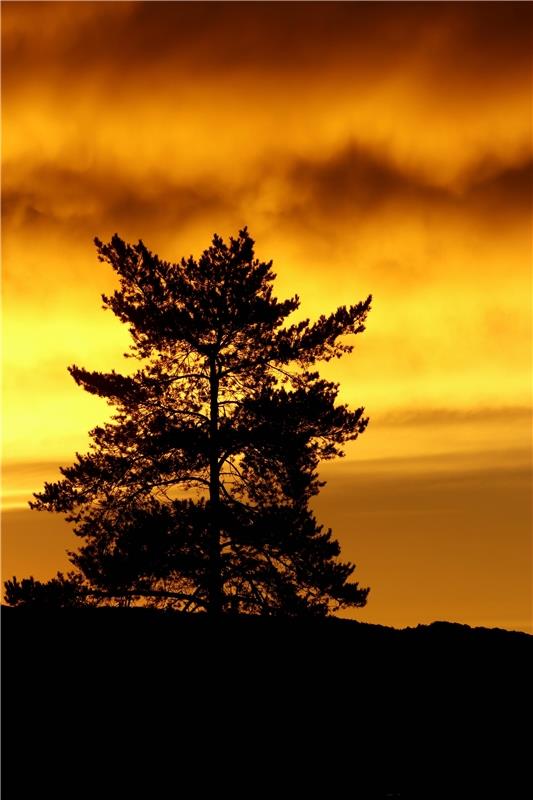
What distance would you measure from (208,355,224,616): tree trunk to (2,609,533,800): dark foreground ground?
174 inches

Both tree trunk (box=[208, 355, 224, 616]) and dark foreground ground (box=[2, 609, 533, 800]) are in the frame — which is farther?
tree trunk (box=[208, 355, 224, 616])

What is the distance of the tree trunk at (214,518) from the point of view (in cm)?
2433

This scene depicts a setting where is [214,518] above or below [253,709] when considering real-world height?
above

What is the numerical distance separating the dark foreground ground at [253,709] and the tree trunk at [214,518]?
4.41m

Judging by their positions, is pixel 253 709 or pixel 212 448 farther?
pixel 212 448

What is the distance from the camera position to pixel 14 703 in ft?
48.9

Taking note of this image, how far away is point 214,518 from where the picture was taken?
2436 centimetres

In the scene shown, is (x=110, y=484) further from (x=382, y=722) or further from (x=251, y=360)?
(x=382, y=722)

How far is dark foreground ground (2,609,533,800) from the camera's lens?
13.3 meters

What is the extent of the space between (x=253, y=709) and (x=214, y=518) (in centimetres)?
912

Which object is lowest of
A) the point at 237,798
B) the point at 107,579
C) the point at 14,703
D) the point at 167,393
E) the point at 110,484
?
the point at 237,798

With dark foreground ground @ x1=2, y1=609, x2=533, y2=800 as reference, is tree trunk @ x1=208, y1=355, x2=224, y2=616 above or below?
above

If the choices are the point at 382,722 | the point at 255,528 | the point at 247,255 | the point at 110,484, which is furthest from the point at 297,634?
the point at 247,255

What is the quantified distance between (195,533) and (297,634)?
6.00m
